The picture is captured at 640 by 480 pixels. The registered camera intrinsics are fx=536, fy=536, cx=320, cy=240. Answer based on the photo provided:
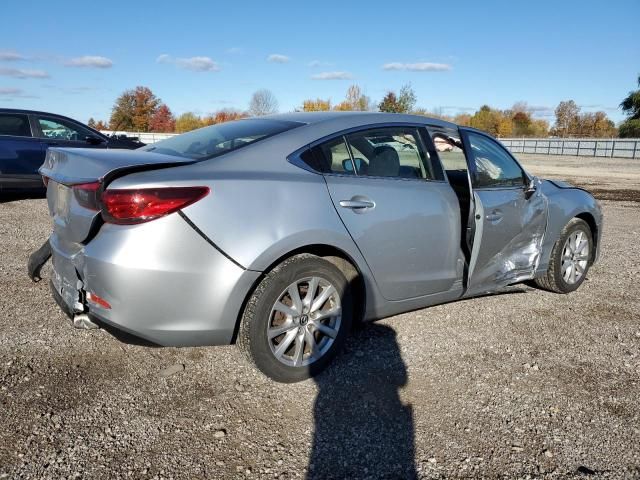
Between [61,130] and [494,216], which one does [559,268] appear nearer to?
[494,216]

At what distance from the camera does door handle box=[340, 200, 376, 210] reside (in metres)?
3.30

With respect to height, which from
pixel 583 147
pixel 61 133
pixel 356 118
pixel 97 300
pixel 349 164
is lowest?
pixel 583 147

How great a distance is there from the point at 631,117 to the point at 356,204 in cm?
7123

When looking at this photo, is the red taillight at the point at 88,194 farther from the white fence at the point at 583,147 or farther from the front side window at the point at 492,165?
the white fence at the point at 583,147

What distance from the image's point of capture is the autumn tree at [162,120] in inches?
3073

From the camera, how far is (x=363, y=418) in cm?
291

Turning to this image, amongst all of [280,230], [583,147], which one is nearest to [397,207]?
[280,230]

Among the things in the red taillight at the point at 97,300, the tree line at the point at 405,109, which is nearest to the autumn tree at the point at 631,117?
the tree line at the point at 405,109

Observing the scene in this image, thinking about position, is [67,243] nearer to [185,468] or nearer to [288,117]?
[185,468]

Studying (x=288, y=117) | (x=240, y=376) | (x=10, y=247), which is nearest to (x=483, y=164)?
(x=288, y=117)

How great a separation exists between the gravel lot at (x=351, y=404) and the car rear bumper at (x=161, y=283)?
0.49m

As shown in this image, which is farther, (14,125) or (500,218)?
(14,125)

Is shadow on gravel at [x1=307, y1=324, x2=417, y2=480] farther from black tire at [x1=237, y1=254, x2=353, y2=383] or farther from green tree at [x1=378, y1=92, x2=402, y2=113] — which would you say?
green tree at [x1=378, y1=92, x2=402, y2=113]

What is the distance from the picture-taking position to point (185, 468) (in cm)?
246
